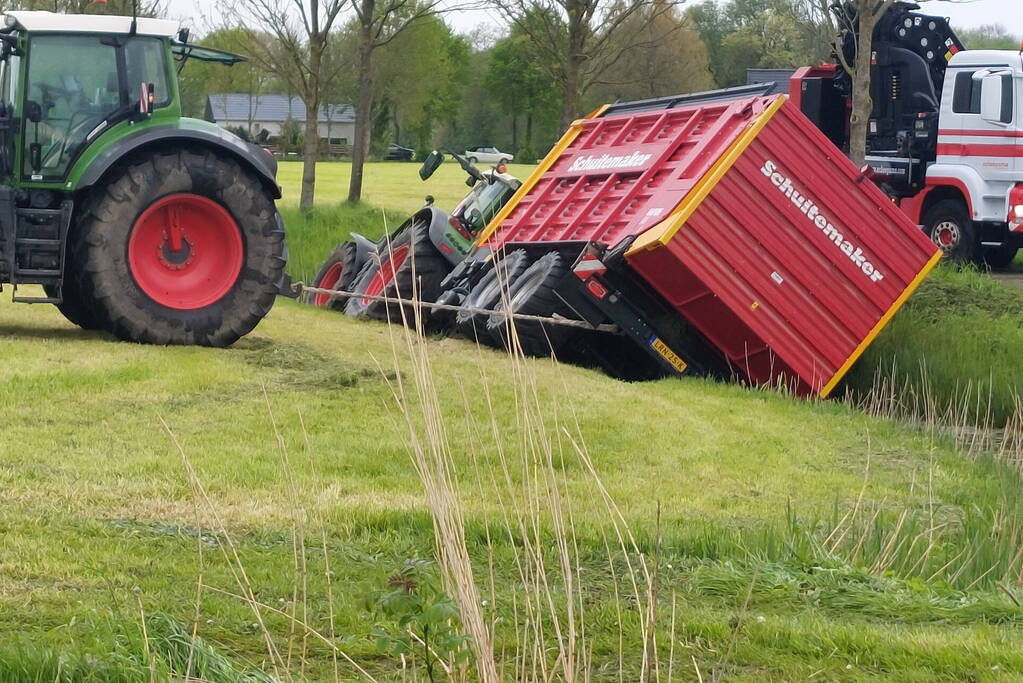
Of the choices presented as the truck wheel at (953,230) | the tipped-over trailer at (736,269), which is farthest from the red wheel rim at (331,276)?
the truck wheel at (953,230)

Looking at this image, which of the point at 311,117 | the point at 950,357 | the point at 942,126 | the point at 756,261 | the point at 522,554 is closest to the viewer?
the point at 522,554

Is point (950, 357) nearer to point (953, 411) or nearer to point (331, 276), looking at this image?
point (953, 411)

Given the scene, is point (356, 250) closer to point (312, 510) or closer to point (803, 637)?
point (312, 510)

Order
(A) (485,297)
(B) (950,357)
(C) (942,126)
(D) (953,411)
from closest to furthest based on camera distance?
(D) (953,411) → (A) (485,297) → (B) (950,357) → (C) (942,126)

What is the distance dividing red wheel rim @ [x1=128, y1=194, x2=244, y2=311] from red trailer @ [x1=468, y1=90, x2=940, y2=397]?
1.96m

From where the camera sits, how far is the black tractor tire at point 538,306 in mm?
11273

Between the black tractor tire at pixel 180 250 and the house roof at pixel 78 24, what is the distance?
35.4 inches

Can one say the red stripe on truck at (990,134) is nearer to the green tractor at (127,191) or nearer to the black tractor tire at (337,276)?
the black tractor tire at (337,276)

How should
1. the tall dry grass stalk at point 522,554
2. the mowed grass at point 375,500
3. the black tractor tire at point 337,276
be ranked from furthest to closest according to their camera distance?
the black tractor tire at point 337,276
the mowed grass at point 375,500
the tall dry grass stalk at point 522,554

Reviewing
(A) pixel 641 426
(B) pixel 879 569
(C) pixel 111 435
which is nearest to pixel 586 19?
(A) pixel 641 426

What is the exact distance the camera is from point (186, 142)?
414 inches

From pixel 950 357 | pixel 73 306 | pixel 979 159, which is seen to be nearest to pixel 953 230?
pixel 979 159

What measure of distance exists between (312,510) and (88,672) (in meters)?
2.37

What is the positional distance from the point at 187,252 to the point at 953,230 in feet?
37.4
